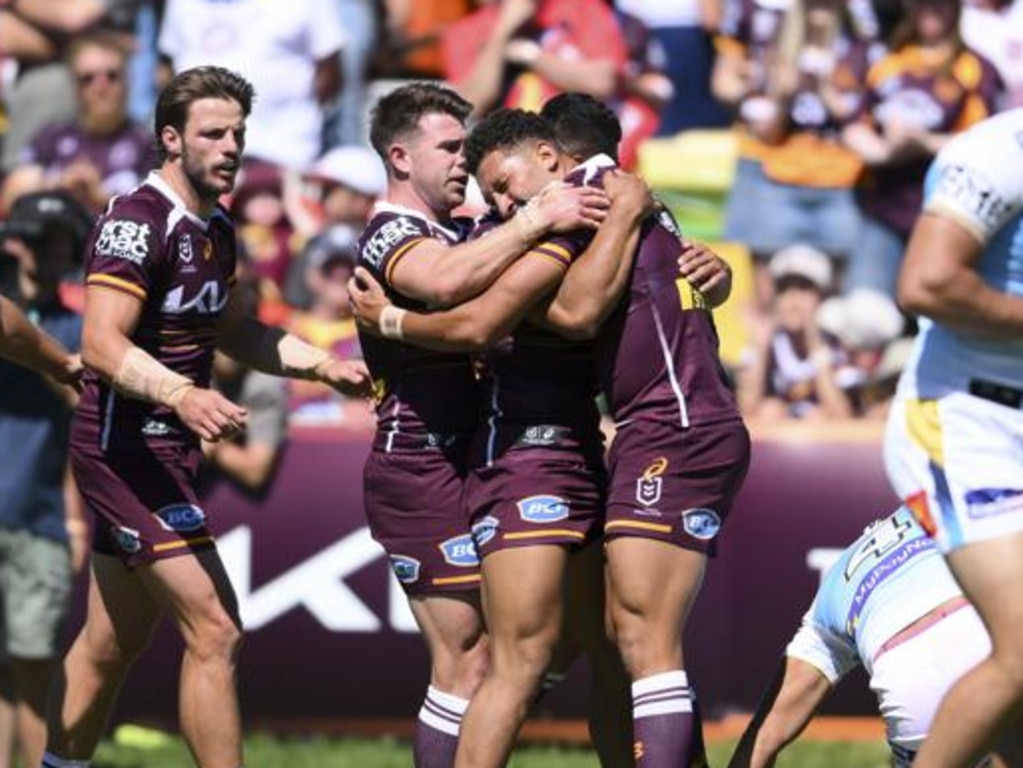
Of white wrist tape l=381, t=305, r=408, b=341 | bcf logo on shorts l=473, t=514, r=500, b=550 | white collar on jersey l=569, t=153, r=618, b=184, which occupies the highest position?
white collar on jersey l=569, t=153, r=618, b=184

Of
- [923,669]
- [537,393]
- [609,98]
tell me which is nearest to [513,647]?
[537,393]

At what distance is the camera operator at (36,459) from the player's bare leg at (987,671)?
463 cm

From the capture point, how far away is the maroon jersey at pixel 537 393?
797 centimetres

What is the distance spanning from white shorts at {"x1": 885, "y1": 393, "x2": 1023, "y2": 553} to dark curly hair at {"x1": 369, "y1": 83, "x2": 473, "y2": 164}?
2.18 metres

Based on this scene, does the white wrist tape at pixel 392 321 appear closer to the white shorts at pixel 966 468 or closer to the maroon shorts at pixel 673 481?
the maroon shorts at pixel 673 481

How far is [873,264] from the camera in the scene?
13.7 m

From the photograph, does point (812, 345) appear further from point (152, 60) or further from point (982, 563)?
point (982, 563)

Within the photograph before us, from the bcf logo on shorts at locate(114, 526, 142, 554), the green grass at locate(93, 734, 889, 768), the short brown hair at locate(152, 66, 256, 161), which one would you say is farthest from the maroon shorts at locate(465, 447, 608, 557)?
the green grass at locate(93, 734, 889, 768)

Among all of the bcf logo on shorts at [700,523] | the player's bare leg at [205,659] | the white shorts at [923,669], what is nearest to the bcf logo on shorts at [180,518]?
the player's bare leg at [205,659]

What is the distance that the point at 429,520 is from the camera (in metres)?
8.19

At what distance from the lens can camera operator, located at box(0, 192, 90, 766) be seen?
10266mm

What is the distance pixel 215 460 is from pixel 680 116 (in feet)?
14.4

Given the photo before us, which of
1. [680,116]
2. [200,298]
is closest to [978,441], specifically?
[200,298]

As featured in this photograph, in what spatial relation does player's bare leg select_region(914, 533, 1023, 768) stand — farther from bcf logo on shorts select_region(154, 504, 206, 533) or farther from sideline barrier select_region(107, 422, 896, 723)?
sideline barrier select_region(107, 422, 896, 723)
